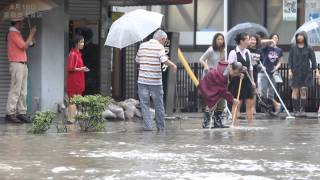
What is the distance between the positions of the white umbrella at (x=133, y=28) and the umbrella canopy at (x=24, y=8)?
135 cm

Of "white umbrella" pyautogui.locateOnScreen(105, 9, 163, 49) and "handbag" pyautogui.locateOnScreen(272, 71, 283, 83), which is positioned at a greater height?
"white umbrella" pyautogui.locateOnScreen(105, 9, 163, 49)

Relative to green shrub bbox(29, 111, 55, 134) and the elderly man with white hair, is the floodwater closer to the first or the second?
green shrub bbox(29, 111, 55, 134)

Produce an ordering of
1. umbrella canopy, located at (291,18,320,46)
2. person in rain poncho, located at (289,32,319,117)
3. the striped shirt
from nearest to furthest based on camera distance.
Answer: the striped shirt → person in rain poncho, located at (289,32,319,117) → umbrella canopy, located at (291,18,320,46)

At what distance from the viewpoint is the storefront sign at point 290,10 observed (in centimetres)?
2214

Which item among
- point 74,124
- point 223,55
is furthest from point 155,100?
point 223,55

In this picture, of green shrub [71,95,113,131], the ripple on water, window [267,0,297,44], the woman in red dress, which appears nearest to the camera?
the ripple on water

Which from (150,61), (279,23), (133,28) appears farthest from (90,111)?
(279,23)

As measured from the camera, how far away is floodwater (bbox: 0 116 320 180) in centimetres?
764

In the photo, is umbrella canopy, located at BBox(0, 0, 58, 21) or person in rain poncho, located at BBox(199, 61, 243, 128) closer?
person in rain poncho, located at BBox(199, 61, 243, 128)

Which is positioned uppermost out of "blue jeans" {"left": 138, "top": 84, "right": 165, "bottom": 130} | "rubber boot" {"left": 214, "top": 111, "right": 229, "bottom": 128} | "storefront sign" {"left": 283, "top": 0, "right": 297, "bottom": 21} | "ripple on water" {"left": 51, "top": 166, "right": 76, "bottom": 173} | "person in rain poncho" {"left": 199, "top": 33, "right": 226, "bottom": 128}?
"storefront sign" {"left": 283, "top": 0, "right": 297, "bottom": 21}

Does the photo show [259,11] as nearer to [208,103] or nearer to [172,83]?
[172,83]

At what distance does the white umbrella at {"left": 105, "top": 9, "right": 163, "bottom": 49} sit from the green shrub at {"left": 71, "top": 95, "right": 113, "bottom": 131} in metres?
2.13

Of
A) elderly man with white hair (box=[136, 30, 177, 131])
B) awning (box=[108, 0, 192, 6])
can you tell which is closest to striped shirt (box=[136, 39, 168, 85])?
elderly man with white hair (box=[136, 30, 177, 131])

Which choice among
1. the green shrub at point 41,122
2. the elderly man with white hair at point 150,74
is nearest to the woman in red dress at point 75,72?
the elderly man with white hair at point 150,74
